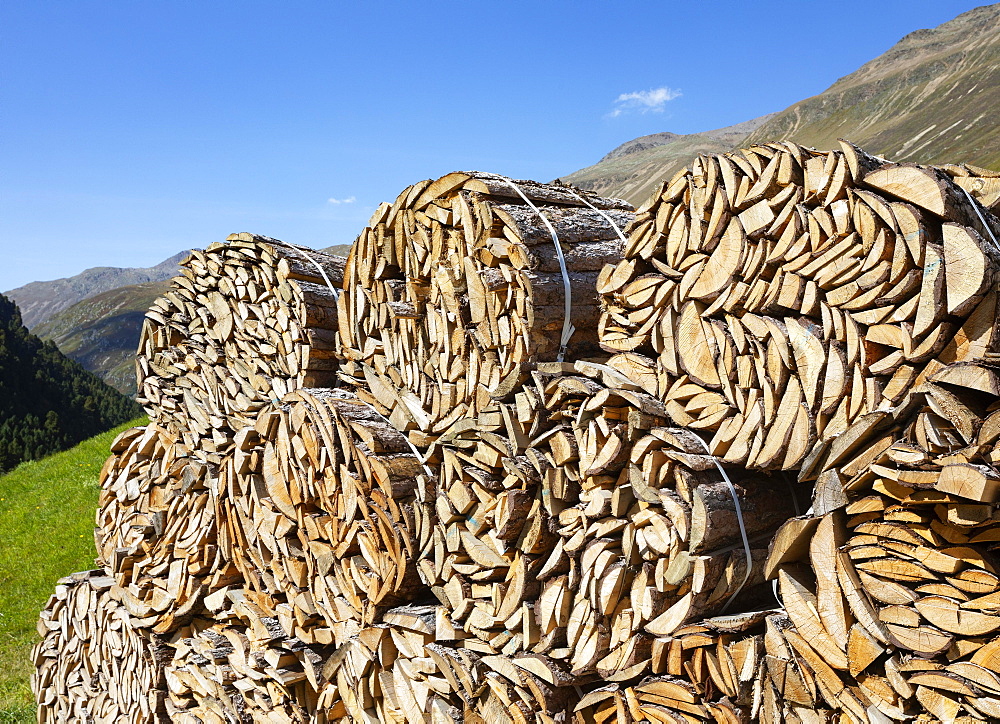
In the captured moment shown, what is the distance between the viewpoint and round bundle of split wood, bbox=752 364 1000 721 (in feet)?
5.16

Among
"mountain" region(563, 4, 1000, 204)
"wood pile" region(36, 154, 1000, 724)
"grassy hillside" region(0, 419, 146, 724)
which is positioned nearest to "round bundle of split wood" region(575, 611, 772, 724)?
"wood pile" region(36, 154, 1000, 724)

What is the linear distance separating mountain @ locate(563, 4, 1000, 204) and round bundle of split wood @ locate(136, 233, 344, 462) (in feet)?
80.6

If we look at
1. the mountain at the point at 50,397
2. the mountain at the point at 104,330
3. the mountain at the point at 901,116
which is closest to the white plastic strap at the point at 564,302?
the mountain at the point at 901,116

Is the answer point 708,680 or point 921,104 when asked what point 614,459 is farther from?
point 921,104

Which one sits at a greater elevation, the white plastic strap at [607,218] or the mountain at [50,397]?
the white plastic strap at [607,218]

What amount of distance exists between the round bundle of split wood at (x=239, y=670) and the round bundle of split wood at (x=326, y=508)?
0.16m

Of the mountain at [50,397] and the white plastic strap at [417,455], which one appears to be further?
the mountain at [50,397]

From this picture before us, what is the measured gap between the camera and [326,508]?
3.34m

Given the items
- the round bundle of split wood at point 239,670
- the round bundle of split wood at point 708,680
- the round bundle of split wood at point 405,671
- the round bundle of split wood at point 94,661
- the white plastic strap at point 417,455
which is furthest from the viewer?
the round bundle of split wood at point 94,661

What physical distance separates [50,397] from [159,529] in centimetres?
3717

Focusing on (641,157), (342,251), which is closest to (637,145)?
(641,157)

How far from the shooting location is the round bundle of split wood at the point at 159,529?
4180mm

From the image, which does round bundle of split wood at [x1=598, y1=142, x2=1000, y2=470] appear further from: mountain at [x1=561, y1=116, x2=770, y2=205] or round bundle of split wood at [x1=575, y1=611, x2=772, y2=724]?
mountain at [x1=561, y1=116, x2=770, y2=205]

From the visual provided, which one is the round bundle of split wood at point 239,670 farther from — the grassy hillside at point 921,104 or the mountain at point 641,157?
the mountain at point 641,157
